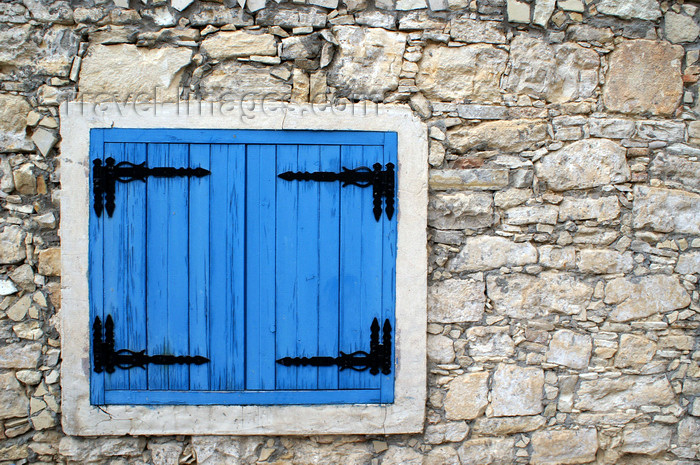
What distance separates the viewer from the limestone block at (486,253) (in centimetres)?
262

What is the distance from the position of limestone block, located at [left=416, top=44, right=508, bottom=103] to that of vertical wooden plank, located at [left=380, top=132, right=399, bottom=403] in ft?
1.11

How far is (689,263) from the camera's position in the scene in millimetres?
2662

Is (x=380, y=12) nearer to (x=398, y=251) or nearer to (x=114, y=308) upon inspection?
(x=398, y=251)

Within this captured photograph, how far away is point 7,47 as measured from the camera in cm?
249

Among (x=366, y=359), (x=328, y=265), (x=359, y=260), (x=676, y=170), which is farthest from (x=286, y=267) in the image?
(x=676, y=170)

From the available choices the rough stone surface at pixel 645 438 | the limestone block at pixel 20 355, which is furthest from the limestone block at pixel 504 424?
the limestone block at pixel 20 355

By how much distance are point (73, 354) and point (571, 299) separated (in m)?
2.60

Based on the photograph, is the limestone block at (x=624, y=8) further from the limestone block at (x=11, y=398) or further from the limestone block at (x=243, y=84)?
the limestone block at (x=11, y=398)

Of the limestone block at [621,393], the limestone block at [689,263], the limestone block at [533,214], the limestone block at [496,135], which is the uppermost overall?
the limestone block at [496,135]

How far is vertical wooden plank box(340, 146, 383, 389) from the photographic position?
8.41ft

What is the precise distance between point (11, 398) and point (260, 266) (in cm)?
144

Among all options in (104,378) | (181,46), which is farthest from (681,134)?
(104,378)

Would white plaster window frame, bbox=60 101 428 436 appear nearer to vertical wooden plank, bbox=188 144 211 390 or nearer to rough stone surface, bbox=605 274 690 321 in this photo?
vertical wooden plank, bbox=188 144 211 390

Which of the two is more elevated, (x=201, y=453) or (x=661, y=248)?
(x=661, y=248)
